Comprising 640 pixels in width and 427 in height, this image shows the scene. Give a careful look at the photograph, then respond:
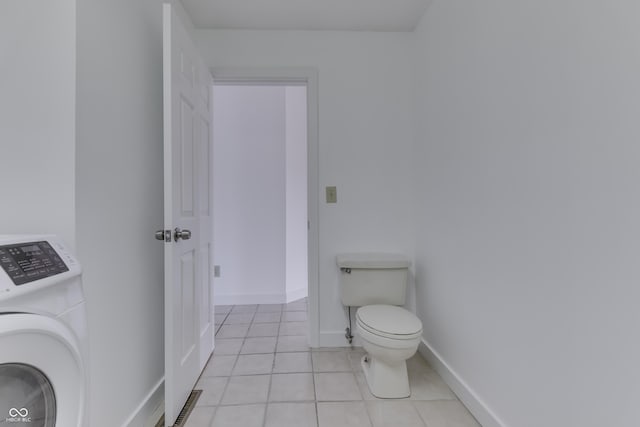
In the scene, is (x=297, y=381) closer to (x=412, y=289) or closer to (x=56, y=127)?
(x=412, y=289)

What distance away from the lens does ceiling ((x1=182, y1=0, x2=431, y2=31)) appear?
1.89m

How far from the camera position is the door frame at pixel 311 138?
2135 millimetres

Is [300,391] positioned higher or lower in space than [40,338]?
lower

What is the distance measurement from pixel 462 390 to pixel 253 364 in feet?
4.02

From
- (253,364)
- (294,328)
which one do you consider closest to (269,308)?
(294,328)

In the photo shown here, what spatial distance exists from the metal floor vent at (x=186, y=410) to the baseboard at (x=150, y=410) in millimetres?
41

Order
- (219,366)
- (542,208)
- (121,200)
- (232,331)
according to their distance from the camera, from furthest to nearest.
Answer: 1. (232,331)
2. (219,366)
3. (121,200)
4. (542,208)

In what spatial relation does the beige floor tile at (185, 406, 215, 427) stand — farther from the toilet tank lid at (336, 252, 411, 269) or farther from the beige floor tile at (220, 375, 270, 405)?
the toilet tank lid at (336, 252, 411, 269)

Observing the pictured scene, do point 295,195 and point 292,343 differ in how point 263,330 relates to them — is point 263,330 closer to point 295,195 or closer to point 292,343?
point 292,343

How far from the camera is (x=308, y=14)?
2.00 meters

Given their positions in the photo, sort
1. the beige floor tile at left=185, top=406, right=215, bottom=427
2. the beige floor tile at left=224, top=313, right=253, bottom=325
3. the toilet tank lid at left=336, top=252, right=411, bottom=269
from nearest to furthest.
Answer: the beige floor tile at left=185, top=406, right=215, bottom=427 → the toilet tank lid at left=336, top=252, right=411, bottom=269 → the beige floor tile at left=224, top=313, right=253, bottom=325

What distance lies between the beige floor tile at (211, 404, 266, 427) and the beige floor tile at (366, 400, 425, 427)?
54cm

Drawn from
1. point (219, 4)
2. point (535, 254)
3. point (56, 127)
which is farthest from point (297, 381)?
point (219, 4)

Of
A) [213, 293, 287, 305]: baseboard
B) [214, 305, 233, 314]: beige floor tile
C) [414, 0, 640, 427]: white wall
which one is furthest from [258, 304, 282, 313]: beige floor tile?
[414, 0, 640, 427]: white wall
